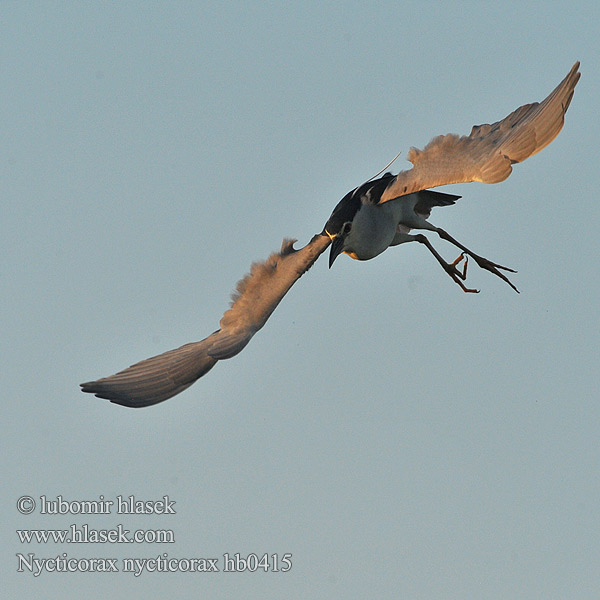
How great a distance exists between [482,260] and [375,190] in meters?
1.89

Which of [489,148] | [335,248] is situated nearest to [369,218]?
[335,248]

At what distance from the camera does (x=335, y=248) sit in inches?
560

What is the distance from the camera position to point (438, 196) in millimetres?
15914

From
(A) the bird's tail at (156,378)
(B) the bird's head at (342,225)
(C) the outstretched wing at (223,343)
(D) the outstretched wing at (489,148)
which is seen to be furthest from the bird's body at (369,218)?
(A) the bird's tail at (156,378)

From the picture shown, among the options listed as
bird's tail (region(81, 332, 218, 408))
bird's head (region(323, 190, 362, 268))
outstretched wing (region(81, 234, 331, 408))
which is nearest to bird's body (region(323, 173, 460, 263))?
bird's head (region(323, 190, 362, 268))

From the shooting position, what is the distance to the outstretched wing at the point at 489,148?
41.8ft

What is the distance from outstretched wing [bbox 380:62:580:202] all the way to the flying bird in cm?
1

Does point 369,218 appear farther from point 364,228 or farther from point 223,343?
point 223,343

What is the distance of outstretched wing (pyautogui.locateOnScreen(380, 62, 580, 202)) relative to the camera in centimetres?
1273

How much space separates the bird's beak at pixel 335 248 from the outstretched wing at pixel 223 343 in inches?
5.8

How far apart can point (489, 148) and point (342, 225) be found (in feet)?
6.35

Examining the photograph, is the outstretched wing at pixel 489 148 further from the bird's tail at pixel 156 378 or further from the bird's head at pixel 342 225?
the bird's tail at pixel 156 378

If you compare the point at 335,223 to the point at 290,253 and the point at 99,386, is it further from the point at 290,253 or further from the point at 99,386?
the point at 99,386

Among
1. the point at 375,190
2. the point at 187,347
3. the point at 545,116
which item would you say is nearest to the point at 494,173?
the point at 545,116
